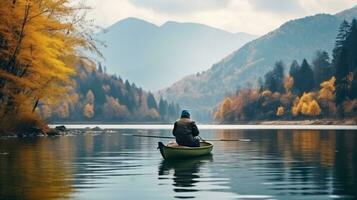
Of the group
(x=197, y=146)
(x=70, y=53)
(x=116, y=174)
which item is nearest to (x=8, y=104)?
(x=70, y=53)

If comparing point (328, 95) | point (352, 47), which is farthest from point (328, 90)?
point (352, 47)

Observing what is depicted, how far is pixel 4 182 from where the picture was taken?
21.1 meters

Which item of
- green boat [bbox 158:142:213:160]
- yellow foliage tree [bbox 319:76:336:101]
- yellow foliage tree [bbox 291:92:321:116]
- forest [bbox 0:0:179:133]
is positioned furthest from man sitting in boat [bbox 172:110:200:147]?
yellow foliage tree [bbox 319:76:336:101]

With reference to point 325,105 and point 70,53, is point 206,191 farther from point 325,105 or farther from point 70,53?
point 325,105

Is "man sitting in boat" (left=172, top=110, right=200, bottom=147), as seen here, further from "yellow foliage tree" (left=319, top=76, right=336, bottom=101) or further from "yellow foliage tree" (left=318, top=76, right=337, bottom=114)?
"yellow foliage tree" (left=319, top=76, right=336, bottom=101)

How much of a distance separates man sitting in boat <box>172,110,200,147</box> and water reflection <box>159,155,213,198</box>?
3.47 ft

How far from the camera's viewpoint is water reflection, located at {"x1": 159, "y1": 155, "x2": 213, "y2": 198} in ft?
67.2

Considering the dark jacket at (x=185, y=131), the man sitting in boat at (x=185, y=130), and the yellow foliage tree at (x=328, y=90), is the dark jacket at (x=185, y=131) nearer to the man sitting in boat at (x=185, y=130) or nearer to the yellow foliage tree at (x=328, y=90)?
the man sitting in boat at (x=185, y=130)

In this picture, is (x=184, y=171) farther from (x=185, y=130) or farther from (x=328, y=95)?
(x=328, y=95)

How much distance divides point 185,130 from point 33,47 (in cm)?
3192

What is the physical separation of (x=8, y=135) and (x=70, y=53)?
41.1ft

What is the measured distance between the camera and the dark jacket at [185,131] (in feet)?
108

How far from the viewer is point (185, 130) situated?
33.1 m

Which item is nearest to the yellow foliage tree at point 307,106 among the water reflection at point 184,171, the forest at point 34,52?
the forest at point 34,52
